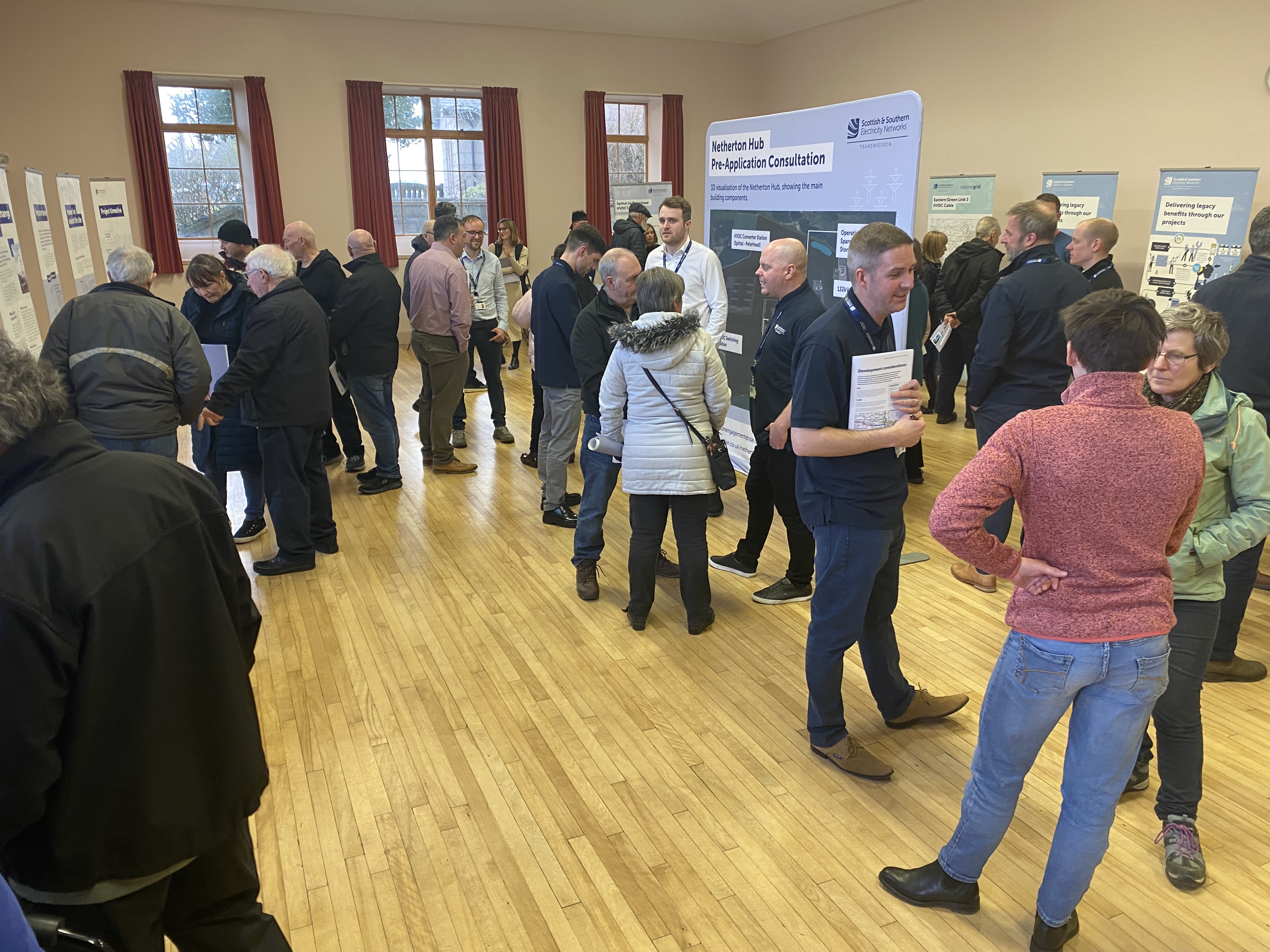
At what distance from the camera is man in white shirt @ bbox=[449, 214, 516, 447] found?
22.3 ft

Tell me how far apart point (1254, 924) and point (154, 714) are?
271 cm

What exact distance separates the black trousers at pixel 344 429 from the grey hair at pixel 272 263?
1.67 m

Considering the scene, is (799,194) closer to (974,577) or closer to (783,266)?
(783,266)

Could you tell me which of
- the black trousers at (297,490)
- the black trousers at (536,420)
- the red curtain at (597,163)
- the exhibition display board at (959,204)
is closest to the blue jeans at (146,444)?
the black trousers at (297,490)

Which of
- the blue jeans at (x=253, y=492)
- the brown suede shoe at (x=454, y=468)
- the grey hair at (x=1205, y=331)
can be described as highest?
the grey hair at (x=1205, y=331)

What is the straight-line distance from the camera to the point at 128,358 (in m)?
3.59

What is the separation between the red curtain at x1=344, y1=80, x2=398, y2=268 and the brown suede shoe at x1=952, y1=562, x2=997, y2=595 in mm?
10350

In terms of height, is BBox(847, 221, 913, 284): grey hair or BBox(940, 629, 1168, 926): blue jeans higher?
BBox(847, 221, 913, 284): grey hair

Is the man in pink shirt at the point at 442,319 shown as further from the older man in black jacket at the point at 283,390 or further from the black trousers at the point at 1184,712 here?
the black trousers at the point at 1184,712

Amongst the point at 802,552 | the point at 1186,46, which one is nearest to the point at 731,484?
the point at 802,552

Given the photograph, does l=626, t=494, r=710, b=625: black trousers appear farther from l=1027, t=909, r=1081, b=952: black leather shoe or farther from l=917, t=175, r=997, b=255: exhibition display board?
l=917, t=175, r=997, b=255: exhibition display board

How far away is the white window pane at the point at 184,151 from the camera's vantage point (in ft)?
36.1

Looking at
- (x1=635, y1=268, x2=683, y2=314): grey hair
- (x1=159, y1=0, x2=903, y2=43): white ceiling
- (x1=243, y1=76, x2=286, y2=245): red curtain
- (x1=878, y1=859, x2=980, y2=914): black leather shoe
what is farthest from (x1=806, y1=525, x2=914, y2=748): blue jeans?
(x1=159, y1=0, x2=903, y2=43): white ceiling

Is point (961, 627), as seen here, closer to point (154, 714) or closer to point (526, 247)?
point (154, 714)
